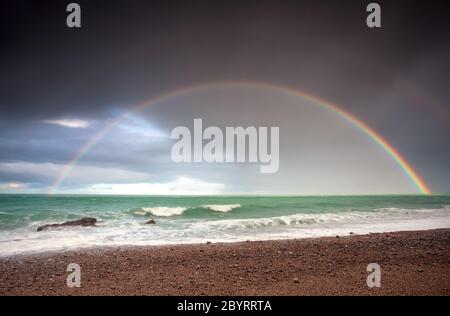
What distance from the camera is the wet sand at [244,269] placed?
6.11m

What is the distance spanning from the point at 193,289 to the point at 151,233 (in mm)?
8979

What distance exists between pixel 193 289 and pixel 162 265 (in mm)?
2146

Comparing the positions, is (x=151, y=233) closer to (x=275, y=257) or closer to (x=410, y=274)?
(x=275, y=257)

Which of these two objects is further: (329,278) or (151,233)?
(151,233)

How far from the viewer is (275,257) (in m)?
8.37

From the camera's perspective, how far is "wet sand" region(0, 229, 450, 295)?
20.0 ft

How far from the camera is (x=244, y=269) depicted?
7363 mm

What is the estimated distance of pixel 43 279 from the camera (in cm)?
707
